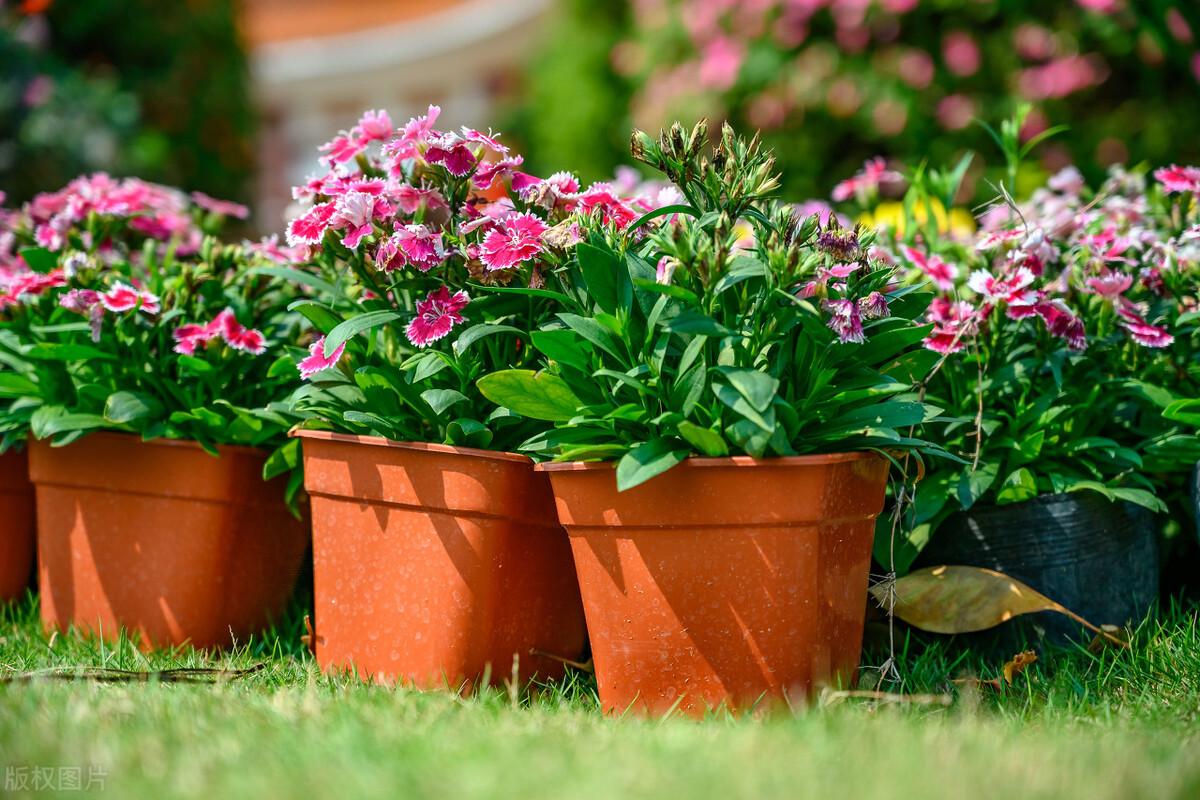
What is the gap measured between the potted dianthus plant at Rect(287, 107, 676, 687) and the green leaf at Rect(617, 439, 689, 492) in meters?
0.29

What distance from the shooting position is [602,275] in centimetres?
188

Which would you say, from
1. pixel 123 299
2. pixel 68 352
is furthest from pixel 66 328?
pixel 123 299

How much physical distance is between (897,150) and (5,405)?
4.38 meters

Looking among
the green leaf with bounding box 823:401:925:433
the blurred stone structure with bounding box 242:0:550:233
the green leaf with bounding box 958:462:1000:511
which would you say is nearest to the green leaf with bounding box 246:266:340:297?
the green leaf with bounding box 823:401:925:433

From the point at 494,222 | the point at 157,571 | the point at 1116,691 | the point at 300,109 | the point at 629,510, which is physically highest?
the point at 300,109

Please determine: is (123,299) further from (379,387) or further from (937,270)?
(937,270)

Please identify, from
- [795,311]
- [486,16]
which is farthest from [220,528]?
[486,16]

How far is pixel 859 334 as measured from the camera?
5.87ft

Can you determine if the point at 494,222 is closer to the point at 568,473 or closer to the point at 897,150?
the point at 568,473

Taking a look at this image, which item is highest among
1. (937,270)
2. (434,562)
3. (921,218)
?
(921,218)

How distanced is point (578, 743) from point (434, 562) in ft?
1.94

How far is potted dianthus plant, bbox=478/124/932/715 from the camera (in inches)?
70.2

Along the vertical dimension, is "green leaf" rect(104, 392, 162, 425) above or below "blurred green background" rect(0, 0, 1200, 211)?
below

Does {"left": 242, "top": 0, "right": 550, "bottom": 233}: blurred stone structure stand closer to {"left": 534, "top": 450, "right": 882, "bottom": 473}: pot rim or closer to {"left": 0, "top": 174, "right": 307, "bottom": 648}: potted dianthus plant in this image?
{"left": 0, "top": 174, "right": 307, "bottom": 648}: potted dianthus plant
